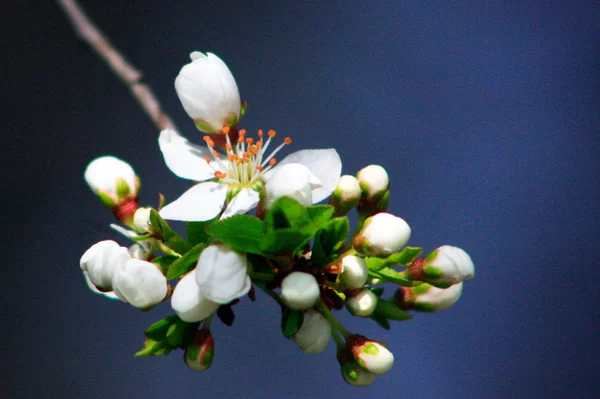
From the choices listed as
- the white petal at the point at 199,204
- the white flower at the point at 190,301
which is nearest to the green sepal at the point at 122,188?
the white petal at the point at 199,204

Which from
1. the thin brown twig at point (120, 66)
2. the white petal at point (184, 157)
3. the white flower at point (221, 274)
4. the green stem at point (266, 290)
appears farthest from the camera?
the thin brown twig at point (120, 66)

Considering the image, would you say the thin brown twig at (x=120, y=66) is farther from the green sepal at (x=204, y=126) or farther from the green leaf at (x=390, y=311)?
the green leaf at (x=390, y=311)

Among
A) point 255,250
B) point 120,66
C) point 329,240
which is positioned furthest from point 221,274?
→ point 120,66

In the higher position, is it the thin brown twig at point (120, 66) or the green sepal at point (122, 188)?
the thin brown twig at point (120, 66)

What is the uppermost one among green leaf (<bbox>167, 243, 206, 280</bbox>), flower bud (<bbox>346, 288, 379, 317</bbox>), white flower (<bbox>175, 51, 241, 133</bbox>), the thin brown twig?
the thin brown twig

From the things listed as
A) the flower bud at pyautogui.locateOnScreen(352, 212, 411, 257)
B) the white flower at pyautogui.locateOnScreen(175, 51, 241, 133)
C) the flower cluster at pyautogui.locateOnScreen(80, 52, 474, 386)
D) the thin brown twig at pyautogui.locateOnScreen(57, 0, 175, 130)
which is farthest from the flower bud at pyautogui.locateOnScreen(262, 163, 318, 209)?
the thin brown twig at pyautogui.locateOnScreen(57, 0, 175, 130)

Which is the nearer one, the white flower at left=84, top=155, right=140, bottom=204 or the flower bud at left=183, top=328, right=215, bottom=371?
the flower bud at left=183, top=328, right=215, bottom=371

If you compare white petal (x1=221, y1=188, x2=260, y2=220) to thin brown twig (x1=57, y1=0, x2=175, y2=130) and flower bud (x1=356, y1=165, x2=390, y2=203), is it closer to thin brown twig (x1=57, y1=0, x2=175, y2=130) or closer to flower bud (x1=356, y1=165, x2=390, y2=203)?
flower bud (x1=356, y1=165, x2=390, y2=203)

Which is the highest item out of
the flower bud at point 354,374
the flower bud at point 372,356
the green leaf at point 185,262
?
the green leaf at point 185,262
